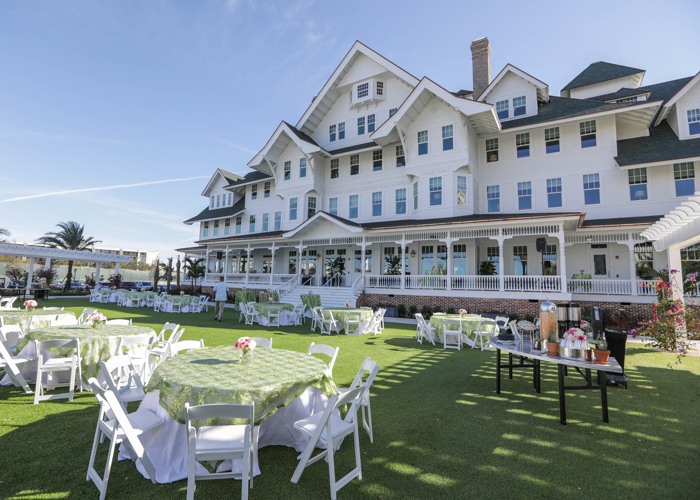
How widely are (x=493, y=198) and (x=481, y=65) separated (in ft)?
31.1

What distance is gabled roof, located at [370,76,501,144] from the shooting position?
1805 centimetres

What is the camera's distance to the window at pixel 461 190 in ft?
62.2

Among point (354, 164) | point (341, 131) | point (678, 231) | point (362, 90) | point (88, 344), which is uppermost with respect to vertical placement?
point (362, 90)

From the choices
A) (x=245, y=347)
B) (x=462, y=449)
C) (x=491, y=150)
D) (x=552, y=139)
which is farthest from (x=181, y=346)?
(x=552, y=139)

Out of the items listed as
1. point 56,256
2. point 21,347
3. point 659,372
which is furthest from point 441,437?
point 56,256

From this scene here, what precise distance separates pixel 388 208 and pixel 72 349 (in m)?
18.6

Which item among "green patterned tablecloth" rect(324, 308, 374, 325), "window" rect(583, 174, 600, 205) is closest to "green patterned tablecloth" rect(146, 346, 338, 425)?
"green patterned tablecloth" rect(324, 308, 374, 325)

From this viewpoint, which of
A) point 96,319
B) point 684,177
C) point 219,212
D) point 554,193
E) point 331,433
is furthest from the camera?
point 219,212

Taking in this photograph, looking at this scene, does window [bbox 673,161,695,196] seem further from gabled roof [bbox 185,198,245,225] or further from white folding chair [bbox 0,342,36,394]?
gabled roof [bbox 185,198,245,225]

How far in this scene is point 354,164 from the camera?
79.0 feet

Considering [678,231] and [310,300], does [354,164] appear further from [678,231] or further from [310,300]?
[678,231]

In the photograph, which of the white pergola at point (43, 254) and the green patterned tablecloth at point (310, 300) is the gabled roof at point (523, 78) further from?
the white pergola at point (43, 254)

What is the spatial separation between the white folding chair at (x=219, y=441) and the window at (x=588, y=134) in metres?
21.7

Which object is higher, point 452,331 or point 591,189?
point 591,189
